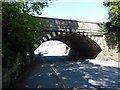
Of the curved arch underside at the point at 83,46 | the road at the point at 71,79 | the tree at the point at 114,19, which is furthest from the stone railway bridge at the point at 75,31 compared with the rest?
the road at the point at 71,79

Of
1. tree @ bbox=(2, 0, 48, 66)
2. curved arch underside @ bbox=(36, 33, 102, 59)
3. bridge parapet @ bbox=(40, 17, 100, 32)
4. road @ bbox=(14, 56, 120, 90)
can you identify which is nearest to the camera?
tree @ bbox=(2, 0, 48, 66)

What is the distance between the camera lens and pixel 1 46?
34.4 ft

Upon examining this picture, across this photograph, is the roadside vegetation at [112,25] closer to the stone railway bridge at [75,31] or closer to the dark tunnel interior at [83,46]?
the stone railway bridge at [75,31]

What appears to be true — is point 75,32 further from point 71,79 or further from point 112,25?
point 71,79

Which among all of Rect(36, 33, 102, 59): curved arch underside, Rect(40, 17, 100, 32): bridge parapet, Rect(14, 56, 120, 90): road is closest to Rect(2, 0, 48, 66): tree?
Rect(14, 56, 120, 90): road

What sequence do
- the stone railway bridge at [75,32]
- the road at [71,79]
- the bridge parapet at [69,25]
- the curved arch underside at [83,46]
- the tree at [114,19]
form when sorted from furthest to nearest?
the curved arch underside at [83,46] → the stone railway bridge at [75,32] → the bridge parapet at [69,25] → the tree at [114,19] → the road at [71,79]

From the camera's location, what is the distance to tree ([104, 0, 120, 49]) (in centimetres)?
2491

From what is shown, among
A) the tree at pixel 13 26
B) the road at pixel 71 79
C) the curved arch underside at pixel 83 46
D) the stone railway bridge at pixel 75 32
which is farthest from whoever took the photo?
the curved arch underside at pixel 83 46

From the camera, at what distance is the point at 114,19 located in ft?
86.5

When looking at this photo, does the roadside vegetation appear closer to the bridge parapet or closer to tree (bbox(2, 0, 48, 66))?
the bridge parapet

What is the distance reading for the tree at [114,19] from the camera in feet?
81.7

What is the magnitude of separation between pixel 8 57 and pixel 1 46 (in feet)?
3.36

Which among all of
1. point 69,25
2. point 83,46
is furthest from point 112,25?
point 83,46

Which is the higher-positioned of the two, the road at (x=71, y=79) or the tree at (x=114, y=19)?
the tree at (x=114, y=19)
